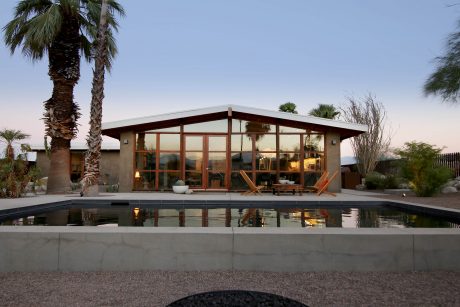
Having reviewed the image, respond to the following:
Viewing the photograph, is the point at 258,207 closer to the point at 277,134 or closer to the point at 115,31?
the point at 277,134

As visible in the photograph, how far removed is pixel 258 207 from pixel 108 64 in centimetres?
965

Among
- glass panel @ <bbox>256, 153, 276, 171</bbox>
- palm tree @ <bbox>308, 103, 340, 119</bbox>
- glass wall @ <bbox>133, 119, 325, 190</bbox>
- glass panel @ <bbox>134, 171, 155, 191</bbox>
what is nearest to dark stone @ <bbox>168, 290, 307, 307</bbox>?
glass wall @ <bbox>133, 119, 325, 190</bbox>

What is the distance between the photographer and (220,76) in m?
22.7

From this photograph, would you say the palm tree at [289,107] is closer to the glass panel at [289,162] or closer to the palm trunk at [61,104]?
the glass panel at [289,162]

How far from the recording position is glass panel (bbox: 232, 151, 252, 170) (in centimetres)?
1602

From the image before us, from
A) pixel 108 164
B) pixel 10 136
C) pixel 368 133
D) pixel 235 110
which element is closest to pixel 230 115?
pixel 235 110

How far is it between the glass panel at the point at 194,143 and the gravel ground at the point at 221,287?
40.0 ft

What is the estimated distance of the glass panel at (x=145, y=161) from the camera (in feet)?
52.5

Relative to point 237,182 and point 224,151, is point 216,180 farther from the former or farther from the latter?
point 224,151

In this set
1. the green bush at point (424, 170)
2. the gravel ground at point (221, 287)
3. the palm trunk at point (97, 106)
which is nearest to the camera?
the gravel ground at point (221, 287)

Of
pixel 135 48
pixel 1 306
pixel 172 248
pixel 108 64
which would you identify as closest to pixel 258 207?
pixel 172 248

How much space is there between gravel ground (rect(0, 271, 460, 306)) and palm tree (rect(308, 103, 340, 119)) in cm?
2260

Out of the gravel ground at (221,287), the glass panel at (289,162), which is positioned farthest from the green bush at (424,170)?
the gravel ground at (221,287)

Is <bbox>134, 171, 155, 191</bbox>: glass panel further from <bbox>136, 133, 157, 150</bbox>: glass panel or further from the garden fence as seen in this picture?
the garden fence
